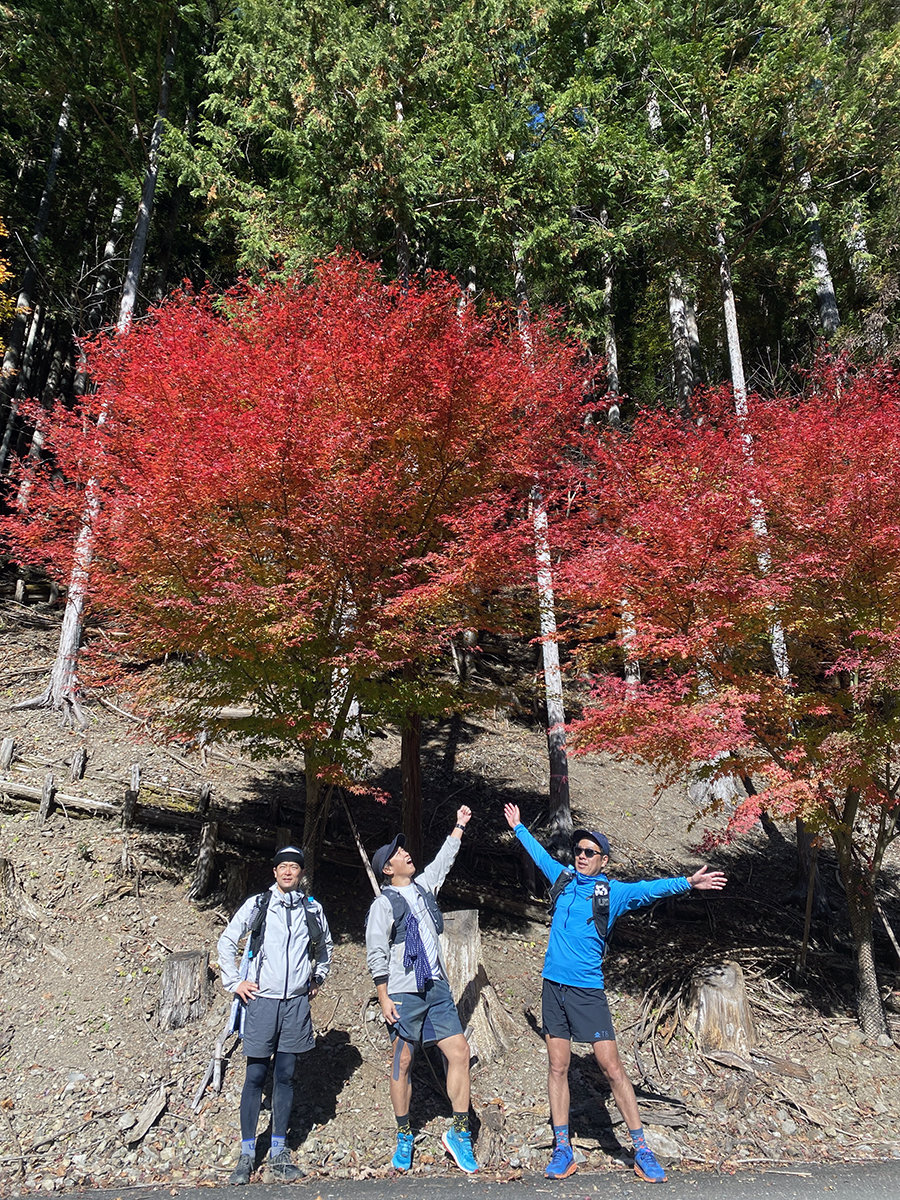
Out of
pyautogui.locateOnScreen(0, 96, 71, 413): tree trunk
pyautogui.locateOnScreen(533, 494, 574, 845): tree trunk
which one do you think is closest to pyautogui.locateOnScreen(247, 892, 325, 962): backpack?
pyautogui.locateOnScreen(533, 494, 574, 845): tree trunk

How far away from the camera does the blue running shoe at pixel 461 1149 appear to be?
13.4 ft

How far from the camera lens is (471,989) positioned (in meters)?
5.71

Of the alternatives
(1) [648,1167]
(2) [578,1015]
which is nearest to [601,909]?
(2) [578,1015]

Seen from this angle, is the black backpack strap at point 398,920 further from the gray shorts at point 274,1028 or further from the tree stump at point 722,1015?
the tree stump at point 722,1015

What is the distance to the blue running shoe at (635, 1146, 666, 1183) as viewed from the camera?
4.07m

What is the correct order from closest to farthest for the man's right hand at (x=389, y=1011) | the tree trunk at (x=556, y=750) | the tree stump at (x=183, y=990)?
the man's right hand at (x=389, y=1011) → the tree stump at (x=183, y=990) → the tree trunk at (x=556, y=750)

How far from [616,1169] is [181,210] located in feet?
73.7

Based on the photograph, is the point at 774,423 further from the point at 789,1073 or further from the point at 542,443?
the point at 789,1073

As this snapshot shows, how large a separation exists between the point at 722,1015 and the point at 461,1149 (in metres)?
3.01

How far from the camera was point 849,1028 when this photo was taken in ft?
21.5

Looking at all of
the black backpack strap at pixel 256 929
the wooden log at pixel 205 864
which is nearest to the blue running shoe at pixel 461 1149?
the black backpack strap at pixel 256 929

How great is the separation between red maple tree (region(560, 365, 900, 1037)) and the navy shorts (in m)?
2.74

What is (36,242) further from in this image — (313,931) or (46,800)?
(313,931)

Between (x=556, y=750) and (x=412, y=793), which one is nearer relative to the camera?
(x=412, y=793)
